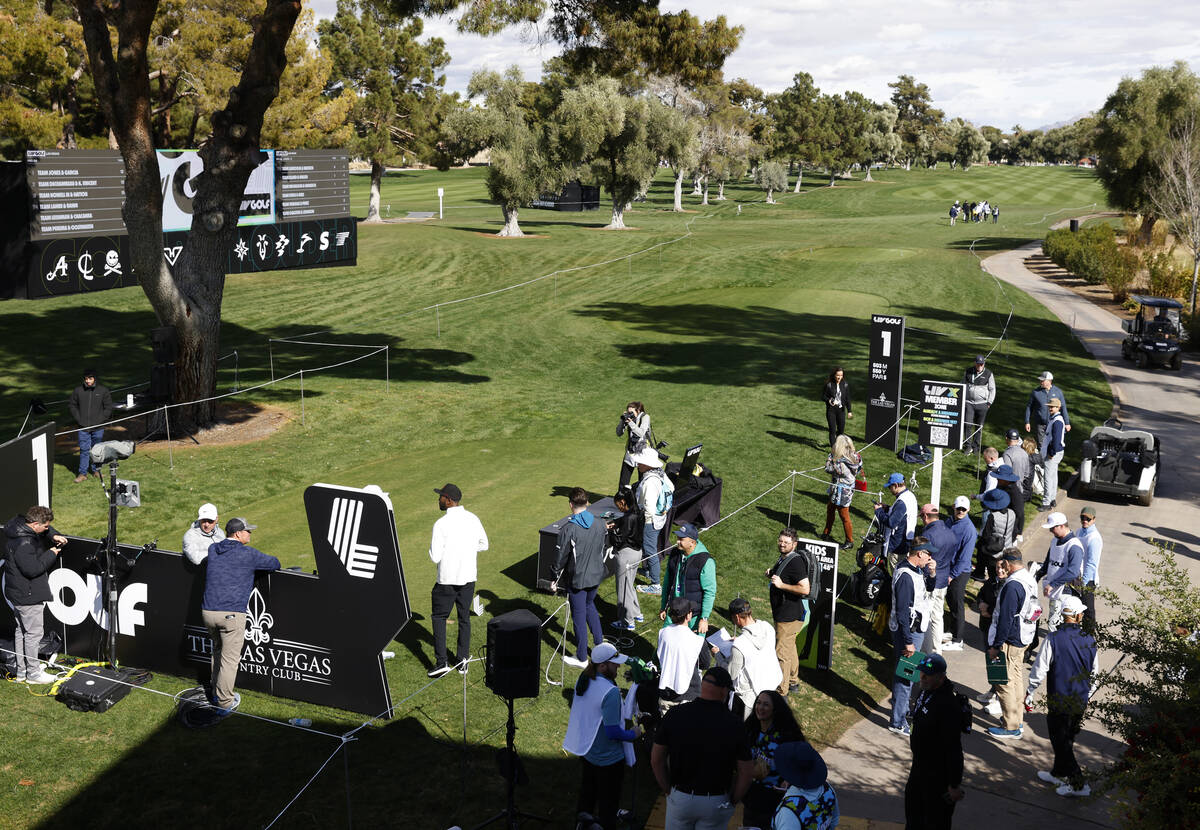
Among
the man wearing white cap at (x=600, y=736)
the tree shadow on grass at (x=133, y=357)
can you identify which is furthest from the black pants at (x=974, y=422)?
the man wearing white cap at (x=600, y=736)

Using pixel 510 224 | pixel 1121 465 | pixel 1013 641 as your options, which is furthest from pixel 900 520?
pixel 510 224

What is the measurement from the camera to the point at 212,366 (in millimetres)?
20516

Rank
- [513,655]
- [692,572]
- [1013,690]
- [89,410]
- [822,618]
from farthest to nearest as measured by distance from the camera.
→ [89,410], [822,618], [692,572], [1013,690], [513,655]

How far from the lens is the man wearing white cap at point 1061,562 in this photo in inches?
470

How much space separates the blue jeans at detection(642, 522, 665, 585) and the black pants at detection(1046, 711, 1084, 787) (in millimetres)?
5395

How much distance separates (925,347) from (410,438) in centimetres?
1821

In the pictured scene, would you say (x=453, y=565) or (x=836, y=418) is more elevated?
(x=453, y=565)

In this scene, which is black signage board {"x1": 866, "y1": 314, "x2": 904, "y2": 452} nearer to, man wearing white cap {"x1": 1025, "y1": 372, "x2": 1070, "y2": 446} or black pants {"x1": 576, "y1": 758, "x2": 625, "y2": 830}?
man wearing white cap {"x1": 1025, "y1": 372, "x2": 1070, "y2": 446}

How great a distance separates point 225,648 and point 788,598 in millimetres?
5717

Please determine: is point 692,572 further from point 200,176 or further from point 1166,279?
point 1166,279

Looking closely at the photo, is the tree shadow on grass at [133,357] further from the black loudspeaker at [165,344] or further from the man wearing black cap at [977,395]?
the man wearing black cap at [977,395]

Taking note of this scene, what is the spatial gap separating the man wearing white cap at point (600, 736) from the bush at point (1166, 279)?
135 feet

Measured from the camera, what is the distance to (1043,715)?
36.4ft

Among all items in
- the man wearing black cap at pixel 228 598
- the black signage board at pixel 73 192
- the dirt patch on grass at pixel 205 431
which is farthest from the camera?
the black signage board at pixel 73 192
